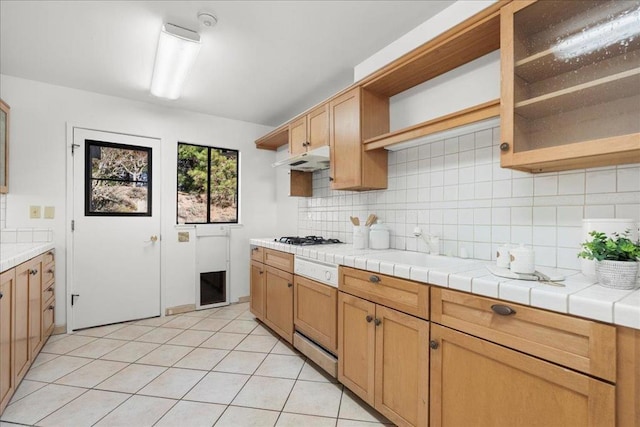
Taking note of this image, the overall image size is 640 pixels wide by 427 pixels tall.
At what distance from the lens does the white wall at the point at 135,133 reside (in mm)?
2816

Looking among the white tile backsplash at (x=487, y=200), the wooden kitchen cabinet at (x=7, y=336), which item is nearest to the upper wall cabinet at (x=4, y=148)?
the wooden kitchen cabinet at (x=7, y=336)

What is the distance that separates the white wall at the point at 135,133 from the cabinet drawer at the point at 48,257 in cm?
11

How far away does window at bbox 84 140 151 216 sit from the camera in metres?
3.15

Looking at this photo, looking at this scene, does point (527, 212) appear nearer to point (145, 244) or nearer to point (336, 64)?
point (336, 64)

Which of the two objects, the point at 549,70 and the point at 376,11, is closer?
the point at 549,70

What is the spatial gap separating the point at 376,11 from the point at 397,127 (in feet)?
2.74

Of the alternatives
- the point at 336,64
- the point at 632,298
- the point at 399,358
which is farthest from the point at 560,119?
the point at 336,64

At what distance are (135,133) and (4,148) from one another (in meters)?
1.05

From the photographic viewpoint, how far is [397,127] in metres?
2.44

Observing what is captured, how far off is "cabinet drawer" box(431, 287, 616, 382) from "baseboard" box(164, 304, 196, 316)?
3163mm

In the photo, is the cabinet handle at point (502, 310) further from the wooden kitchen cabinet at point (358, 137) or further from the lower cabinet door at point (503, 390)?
the wooden kitchen cabinet at point (358, 137)

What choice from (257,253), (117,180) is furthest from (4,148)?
A: (257,253)

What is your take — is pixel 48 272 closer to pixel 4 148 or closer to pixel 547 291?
pixel 4 148

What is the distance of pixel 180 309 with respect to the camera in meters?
3.57
